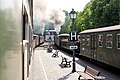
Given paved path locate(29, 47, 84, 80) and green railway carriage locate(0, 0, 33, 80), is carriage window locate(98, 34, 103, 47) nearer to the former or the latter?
paved path locate(29, 47, 84, 80)

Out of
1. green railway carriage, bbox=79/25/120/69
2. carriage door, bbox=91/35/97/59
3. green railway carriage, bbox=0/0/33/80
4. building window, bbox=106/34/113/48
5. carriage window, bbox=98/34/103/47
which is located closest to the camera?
green railway carriage, bbox=0/0/33/80

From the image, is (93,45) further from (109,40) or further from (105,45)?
(109,40)

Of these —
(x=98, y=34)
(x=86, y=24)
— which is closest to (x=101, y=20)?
(x=86, y=24)

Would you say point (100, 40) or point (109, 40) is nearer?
point (109, 40)

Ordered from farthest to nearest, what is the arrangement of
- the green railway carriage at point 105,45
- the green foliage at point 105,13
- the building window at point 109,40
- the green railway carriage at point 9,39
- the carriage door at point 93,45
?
the green foliage at point 105,13, the carriage door at point 93,45, the building window at point 109,40, the green railway carriage at point 105,45, the green railway carriage at point 9,39

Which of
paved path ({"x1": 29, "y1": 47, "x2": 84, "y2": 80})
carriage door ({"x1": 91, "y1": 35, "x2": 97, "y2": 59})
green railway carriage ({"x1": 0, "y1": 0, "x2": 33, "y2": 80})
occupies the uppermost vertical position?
green railway carriage ({"x1": 0, "y1": 0, "x2": 33, "y2": 80})

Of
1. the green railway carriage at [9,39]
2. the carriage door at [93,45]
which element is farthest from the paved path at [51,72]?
the green railway carriage at [9,39]

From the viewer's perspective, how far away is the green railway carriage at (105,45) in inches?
609

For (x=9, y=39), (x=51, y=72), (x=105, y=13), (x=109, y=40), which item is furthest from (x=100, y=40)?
(x=105, y=13)

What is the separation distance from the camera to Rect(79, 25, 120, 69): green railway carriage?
50.7 ft

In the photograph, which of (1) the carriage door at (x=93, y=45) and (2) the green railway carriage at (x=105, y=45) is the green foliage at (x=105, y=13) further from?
(1) the carriage door at (x=93, y=45)

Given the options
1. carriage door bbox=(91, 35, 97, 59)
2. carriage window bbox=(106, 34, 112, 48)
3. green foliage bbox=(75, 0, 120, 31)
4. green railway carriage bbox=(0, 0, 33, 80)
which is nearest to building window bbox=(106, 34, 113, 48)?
carriage window bbox=(106, 34, 112, 48)

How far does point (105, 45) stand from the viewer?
58.8ft

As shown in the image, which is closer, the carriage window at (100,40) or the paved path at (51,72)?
the paved path at (51,72)
